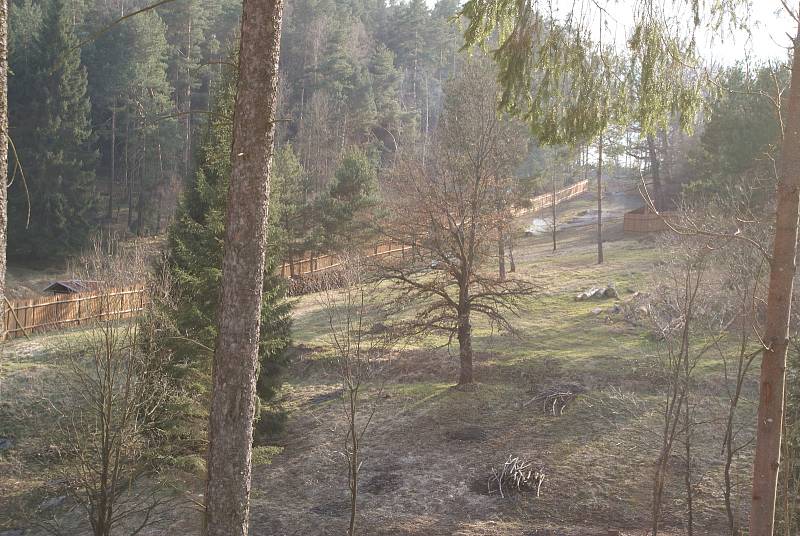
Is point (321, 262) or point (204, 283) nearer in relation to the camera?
point (204, 283)

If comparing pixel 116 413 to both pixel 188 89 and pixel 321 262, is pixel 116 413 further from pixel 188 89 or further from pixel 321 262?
pixel 188 89

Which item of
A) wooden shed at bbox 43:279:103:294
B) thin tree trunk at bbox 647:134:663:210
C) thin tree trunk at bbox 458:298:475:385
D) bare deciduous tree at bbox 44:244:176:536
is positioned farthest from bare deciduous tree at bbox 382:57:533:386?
thin tree trunk at bbox 647:134:663:210

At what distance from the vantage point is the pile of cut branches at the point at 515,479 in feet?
43.4

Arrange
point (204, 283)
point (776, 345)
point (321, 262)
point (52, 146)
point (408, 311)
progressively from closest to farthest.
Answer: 1. point (776, 345)
2. point (204, 283)
3. point (408, 311)
4. point (321, 262)
5. point (52, 146)

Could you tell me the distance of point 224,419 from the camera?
551 cm

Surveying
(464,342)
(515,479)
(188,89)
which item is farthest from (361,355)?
(188,89)

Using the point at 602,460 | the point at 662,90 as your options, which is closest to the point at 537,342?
the point at 602,460

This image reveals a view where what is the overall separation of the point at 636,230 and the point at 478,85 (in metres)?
24.4

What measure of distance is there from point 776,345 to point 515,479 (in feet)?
27.7

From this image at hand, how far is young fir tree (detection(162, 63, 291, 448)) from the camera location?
45.1 ft

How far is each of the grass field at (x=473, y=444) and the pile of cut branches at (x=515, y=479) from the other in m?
0.23

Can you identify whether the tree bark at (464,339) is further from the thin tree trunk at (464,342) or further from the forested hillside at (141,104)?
the forested hillside at (141,104)

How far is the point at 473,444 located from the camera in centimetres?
1554

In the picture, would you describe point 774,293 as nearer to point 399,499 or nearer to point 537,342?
point 399,499
